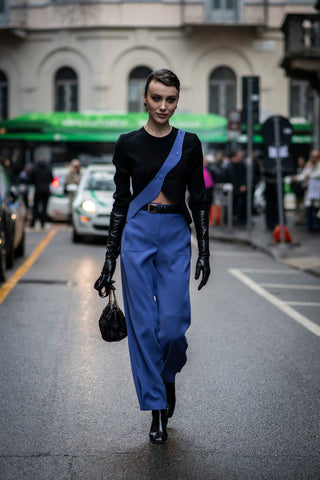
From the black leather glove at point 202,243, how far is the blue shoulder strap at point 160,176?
332 mm

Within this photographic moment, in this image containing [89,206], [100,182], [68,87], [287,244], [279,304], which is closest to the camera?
[279,304]

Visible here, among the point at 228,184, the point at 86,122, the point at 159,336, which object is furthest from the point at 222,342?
the point at 86,122

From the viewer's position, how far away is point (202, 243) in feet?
15.8

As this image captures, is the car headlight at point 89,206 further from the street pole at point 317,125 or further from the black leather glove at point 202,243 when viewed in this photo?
the black leather glove at point 202,243

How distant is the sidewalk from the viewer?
1505 centimetres

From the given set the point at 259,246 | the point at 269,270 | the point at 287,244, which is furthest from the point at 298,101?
the point at 269,270

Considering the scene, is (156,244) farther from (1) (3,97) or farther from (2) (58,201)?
(1) (3,97)

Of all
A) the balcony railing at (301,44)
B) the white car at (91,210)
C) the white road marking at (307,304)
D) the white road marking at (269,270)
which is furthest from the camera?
the balcony railing at (301,44)

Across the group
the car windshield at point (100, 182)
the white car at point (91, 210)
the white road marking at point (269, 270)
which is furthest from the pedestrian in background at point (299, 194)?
the white road marking at point (269, 270)

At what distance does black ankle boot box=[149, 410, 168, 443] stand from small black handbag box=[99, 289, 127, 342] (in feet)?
1.49

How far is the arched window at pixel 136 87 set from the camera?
3909 centimetres

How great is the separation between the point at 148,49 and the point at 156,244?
115ft

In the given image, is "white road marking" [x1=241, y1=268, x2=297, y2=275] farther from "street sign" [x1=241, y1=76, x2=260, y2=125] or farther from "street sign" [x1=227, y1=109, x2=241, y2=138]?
"street sign" [x1=227, y1=109, x2=241, y2=138]

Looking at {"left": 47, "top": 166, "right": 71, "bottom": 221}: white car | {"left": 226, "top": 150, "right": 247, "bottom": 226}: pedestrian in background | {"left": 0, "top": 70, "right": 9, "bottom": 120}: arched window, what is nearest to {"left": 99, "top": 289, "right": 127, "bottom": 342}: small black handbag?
{"left": 226, "top": 150, "right": 247, "bottom": 226}: pedestrian in background
